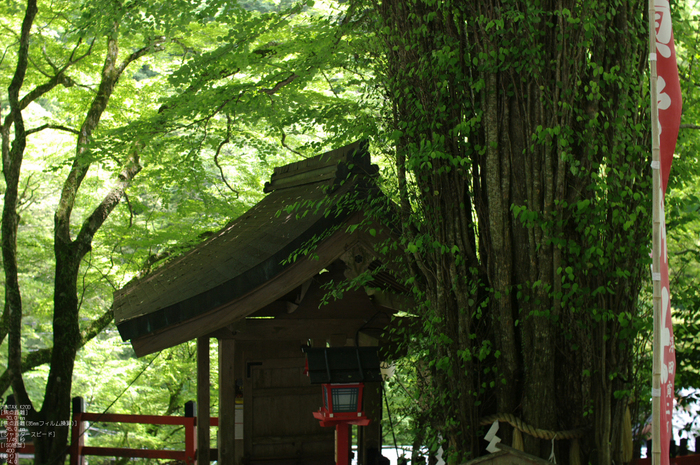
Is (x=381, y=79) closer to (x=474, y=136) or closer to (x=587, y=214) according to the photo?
(x=474, y=136)

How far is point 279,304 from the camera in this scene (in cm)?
502

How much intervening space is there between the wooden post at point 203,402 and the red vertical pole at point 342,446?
4.03 ft

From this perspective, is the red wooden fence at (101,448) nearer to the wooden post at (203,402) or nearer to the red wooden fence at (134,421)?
the red wooden fence at (134,421)

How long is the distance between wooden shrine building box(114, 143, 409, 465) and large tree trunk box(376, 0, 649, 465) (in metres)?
0.55

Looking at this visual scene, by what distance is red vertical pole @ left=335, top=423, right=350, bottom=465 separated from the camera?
3.99 metres

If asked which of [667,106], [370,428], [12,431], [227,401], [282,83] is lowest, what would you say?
[12,431]

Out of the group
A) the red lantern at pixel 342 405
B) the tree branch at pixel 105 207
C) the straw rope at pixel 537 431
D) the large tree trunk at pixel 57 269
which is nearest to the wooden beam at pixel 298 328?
the red lantern at pixel 342 405

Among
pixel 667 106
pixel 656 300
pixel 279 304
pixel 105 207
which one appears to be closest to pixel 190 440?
pixel 279 304

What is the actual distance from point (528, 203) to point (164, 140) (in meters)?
5.73

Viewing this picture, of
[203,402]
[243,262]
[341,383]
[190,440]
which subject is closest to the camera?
[243,262]

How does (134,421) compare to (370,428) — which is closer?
(370,428)

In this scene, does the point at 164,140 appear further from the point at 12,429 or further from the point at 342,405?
the point at 342,405

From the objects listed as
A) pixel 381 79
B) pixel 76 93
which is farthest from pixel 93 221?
pixel 381 79

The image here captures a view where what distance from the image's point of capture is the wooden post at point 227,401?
190 inches
